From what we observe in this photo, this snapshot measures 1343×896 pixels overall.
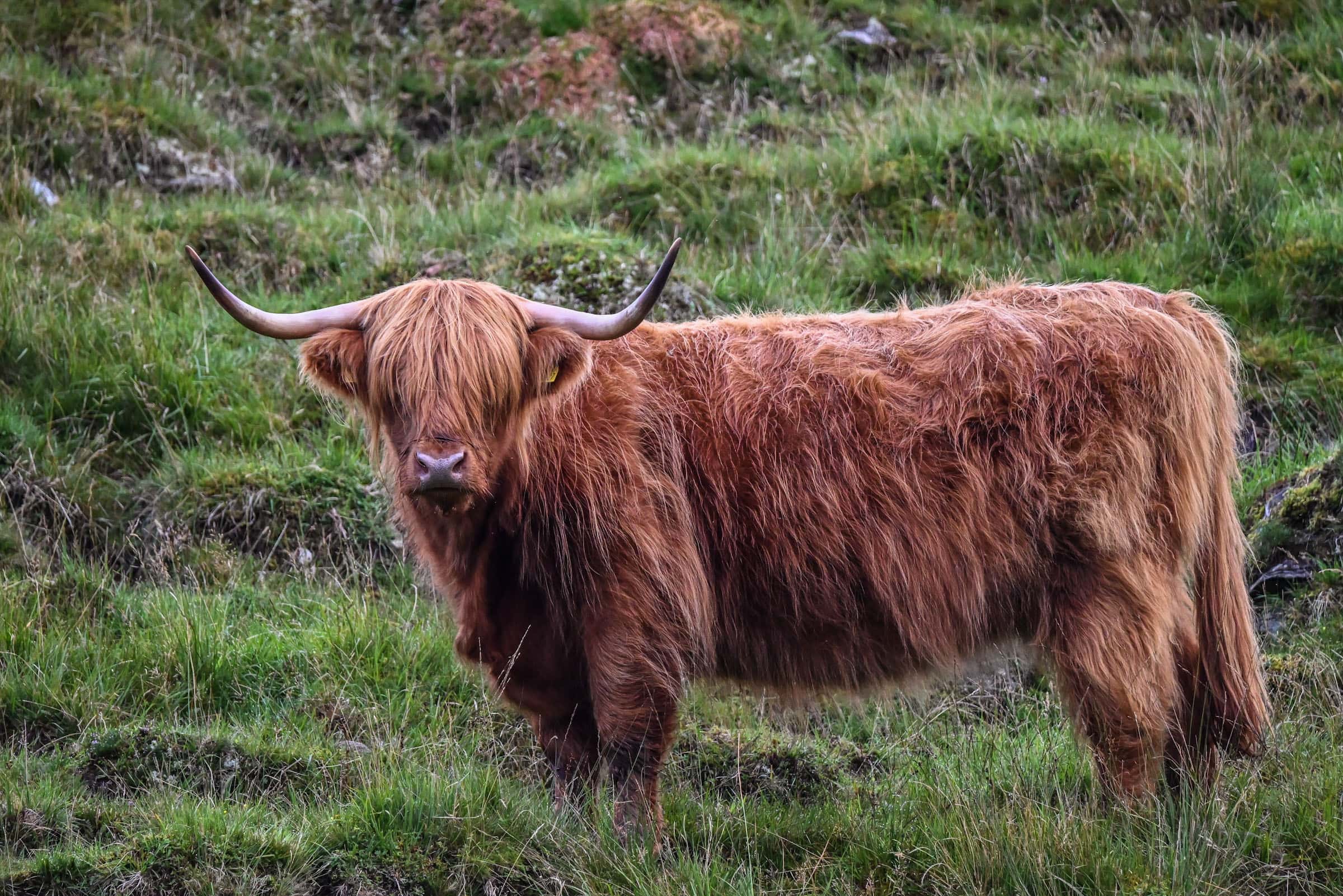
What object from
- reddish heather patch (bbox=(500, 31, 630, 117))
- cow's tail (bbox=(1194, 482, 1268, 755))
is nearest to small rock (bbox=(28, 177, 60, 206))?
reddish heather patch (bbox=(500, 31, 630, 117))

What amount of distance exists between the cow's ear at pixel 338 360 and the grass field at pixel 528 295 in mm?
1089

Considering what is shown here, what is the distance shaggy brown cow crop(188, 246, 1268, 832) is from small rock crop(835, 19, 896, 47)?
5.43 metres

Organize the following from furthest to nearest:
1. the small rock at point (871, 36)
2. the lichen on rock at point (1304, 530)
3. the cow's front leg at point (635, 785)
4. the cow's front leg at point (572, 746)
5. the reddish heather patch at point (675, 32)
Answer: the small rock at point (871, 36) < the reddish heather patch at point (675, 32) < the lichen on rock at point (1304, 530) < the cow's front leg at point (572, 746) < the cow's front leg at point (635, 785)

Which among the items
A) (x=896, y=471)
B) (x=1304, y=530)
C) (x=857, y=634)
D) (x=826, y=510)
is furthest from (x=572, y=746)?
(x=1304, y=530)

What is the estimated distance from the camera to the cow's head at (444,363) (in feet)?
11.1

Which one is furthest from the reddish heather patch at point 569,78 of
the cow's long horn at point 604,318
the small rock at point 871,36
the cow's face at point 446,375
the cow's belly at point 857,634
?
the cow's belly at point 857,634

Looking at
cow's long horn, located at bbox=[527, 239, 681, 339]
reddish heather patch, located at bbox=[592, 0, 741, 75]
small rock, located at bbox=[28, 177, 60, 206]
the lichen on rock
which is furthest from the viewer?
reddish heather patch, located at bbox=[592, 0, 741, 75]

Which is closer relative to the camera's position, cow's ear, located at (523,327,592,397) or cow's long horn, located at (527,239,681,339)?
cow's long horn, located at (527,239,681,339)

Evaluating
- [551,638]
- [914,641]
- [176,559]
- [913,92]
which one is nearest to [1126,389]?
[914,641]

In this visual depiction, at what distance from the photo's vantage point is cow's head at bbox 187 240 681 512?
11.1 ft

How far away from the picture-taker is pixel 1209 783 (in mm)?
3703

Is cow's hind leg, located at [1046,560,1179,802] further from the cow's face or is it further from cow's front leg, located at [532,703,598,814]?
the cow's face

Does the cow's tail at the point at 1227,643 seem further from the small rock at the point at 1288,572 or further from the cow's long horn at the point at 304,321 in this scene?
the cow's long horn at the point at 304,321

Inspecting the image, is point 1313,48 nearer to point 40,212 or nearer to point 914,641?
point 914,641
